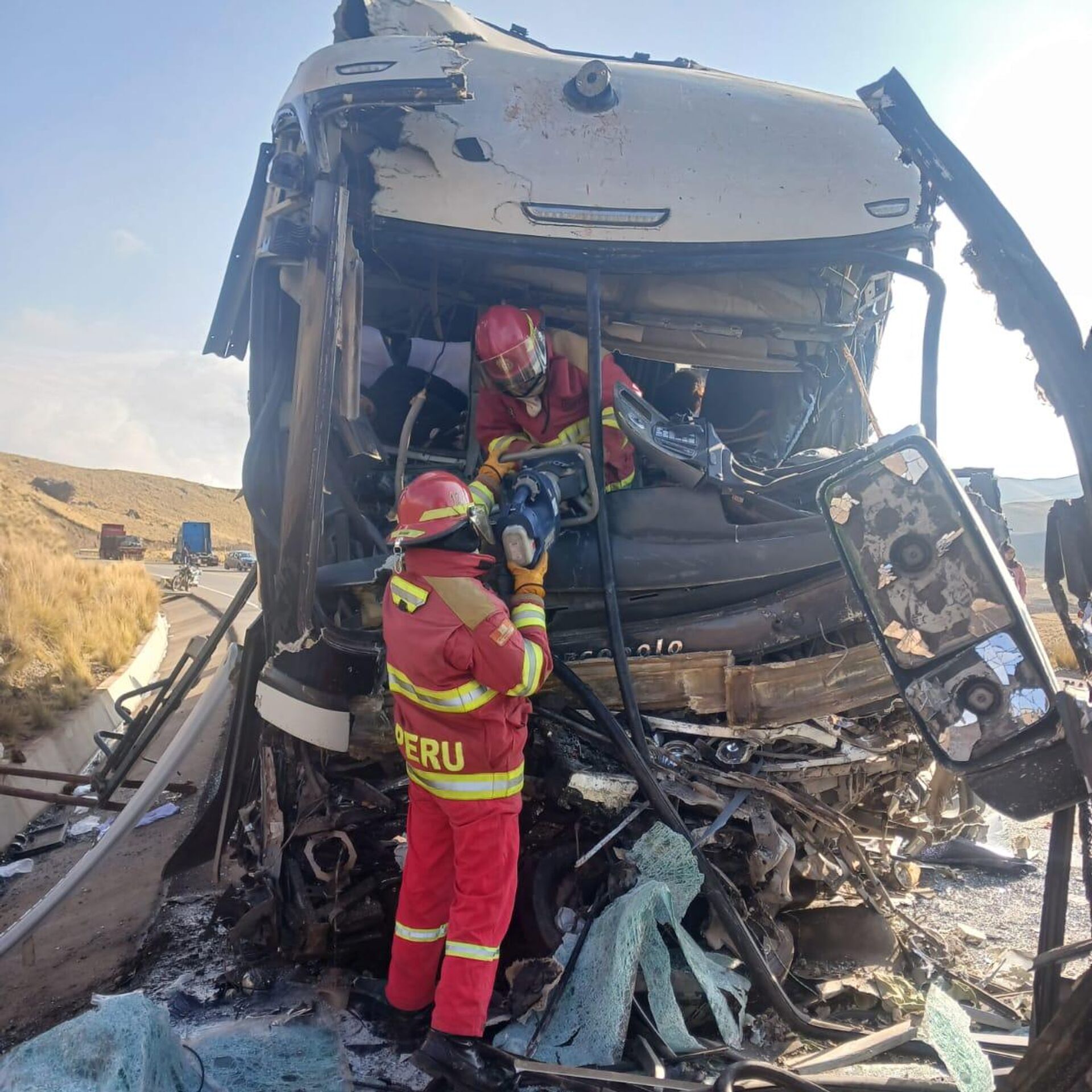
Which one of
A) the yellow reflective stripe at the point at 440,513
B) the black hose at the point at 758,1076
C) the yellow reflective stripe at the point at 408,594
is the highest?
the yellow reflective stripe at the point at 440,513

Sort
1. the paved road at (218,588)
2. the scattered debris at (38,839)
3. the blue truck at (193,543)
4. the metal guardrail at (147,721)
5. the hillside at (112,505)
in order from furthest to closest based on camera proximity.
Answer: the hillside at (112,505) < the blue truck at (193,543) < the paved road at (218,588) < the scattered debris at (38,839) < the metal guardrail at (147,721)

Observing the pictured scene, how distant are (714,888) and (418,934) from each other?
38.0 inches

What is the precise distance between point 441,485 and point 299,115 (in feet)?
4.08

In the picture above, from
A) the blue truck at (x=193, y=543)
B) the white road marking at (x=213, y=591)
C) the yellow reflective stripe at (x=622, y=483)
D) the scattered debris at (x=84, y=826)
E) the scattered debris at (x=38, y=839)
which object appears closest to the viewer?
the yellow reflective stripe at (x=622, y=483)

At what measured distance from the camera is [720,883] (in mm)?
2559

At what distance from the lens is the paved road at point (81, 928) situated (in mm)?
2852

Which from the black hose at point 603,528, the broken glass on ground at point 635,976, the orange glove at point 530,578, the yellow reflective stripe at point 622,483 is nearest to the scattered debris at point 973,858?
the broken glass on ground at point 635,976

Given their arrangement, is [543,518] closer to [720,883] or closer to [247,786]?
[720,883]

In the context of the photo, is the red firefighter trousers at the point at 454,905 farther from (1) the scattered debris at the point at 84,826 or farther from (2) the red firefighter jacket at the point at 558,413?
(1) the scattered debris at the point at 84,826

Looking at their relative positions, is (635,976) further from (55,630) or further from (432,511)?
(55,630)

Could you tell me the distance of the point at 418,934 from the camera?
2.60m

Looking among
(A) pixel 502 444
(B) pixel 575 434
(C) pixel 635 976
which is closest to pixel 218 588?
(A) pixel 502 444

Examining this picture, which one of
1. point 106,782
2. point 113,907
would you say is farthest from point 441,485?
point 113,907

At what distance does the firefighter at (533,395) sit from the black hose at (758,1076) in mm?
1801
